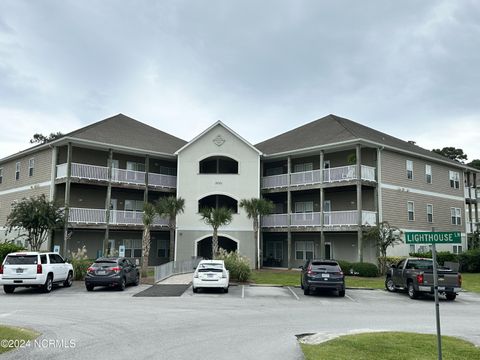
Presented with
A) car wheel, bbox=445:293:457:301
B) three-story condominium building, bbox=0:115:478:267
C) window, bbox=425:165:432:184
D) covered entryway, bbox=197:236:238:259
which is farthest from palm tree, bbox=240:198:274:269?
car wheel, bbox=445:293:457:301

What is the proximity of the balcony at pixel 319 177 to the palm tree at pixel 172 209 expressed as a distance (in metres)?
7.21

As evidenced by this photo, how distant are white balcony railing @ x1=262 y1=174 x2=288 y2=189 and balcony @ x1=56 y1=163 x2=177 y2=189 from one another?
22.9 feet

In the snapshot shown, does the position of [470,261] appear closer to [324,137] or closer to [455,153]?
[324,137]

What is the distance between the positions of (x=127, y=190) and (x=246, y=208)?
9.51 meters

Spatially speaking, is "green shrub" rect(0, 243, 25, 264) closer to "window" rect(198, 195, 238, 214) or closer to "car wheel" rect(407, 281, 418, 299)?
"window" rect(198, 195, 238, 214)

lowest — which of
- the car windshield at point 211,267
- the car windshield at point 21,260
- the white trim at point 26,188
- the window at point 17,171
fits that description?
the car windshield at point 211,267

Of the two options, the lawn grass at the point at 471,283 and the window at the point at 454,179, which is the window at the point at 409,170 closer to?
the window at the point at 454,179

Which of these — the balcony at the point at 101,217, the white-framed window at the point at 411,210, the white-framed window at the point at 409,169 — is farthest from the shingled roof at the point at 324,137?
the balcony at the point at 101,217

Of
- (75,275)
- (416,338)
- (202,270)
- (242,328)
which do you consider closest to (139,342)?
(242,328)

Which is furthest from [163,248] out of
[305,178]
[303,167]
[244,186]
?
[303,167]

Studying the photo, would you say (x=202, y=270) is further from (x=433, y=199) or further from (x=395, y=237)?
(x=433, y=199)

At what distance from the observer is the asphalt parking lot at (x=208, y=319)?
381 inches

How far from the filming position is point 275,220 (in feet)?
118

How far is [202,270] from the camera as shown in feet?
69.9
